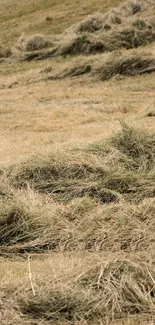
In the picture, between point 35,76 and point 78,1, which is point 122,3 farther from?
point 35,76

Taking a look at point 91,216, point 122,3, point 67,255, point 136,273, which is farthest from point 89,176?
point 122,3

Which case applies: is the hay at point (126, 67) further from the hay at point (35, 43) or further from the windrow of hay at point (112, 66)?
the hay at point (35, 43)

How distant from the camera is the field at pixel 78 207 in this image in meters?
3.92

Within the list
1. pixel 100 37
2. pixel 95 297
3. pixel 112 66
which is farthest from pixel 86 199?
pixel 100 37

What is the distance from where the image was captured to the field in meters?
3.92

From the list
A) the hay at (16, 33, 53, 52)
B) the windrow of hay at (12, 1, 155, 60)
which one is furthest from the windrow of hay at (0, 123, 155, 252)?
the hay at (16, 33, 53, 52)

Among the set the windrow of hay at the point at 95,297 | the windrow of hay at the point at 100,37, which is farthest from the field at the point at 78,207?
the windrow of hay at the point at 100,37

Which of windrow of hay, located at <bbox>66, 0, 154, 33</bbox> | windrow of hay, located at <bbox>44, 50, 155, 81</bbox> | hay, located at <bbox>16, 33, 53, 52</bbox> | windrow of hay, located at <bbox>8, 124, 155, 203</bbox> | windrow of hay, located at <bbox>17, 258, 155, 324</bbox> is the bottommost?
hay, located at <bbox>16, 33, 53, 52</bbox>

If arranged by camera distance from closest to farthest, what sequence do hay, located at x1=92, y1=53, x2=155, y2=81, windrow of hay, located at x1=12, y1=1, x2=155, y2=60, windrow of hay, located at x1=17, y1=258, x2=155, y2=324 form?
windrow of hay, located at x1=17, y1=258, x2=155, y2=324
hay, located at x1=92, y1=53, x2=155, y2=81
windrow of hay, located at x1=12, y1=1, x2=155, y2=60

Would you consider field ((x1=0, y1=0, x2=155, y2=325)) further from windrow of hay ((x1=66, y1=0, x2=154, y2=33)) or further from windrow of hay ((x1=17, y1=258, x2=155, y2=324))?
windrow of hay ((x1=66, y1=0, x2=154, y2=33))

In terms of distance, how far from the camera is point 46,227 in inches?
207

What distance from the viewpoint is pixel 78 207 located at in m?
5.55

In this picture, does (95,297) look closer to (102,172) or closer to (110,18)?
(102,172)

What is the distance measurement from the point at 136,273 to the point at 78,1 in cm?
2608
